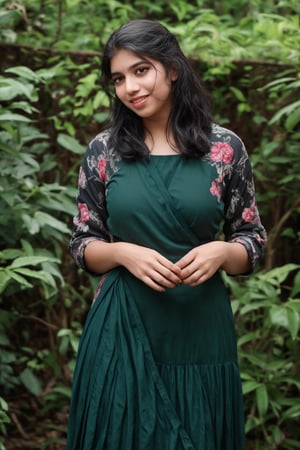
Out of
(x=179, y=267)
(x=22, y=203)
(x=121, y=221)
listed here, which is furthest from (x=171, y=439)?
(x=22, y=203)

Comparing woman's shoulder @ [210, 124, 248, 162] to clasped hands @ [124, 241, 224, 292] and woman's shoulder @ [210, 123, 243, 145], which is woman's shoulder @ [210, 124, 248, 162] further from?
clasped hands @ [124, 241, 224, 292]

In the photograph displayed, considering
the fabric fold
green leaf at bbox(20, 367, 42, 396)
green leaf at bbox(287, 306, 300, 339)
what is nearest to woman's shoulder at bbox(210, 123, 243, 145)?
the fabric fold

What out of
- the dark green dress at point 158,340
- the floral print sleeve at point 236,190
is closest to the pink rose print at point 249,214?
the floral print sleeve at point 236,190

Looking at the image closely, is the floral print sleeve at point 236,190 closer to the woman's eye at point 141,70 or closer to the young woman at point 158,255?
the young woman at point 158,255

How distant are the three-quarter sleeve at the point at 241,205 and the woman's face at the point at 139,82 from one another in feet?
0.85

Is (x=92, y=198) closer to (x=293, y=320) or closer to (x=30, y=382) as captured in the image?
(x=293, y=320)

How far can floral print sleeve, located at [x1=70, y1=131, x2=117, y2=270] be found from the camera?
7.47 ft

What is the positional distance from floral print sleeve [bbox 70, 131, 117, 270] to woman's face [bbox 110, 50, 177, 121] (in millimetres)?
161

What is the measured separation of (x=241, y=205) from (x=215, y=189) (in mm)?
146

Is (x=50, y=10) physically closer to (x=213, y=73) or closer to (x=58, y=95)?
(x=58, y=95)

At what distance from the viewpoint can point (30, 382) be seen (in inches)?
142

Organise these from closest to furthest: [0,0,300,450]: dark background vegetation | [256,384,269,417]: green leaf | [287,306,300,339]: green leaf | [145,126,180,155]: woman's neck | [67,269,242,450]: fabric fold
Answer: [67,269,242,450]: fabric fold < [145,126,180,155]: woman's neck < [287,306,300,339]: green leaf < [256,384,269,417]: green leaf < [0,0,300,450]: dark background vegetation

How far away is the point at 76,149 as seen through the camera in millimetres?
3590

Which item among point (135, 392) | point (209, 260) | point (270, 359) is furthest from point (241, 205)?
point (270, 359)
